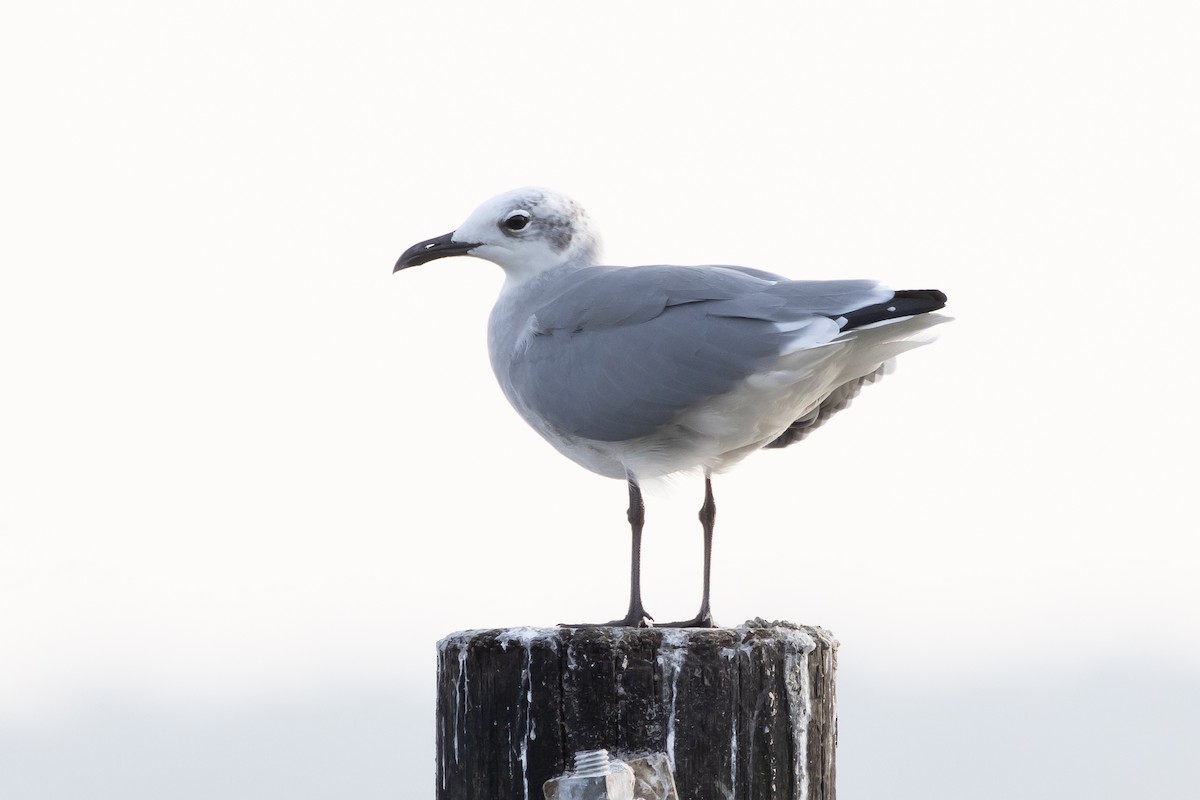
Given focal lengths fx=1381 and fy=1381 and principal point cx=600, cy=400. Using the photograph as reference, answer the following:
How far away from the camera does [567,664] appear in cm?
342

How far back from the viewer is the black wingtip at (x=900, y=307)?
441 cm

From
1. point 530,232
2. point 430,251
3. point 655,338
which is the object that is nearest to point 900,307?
point 655,338

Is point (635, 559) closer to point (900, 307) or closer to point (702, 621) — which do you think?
point (702, 621)

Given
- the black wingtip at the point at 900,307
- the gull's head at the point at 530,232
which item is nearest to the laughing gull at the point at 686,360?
the black wingtip at the point at 900,307

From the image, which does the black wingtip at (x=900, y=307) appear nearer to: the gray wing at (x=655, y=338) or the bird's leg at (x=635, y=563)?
the gray wing at (x=655, y=338)

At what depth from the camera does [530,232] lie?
5734 millimetres

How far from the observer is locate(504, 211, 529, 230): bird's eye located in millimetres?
5742

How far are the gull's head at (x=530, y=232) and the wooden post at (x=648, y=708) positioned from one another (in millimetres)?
2485

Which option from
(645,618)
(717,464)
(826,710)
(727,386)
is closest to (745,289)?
(727,386)

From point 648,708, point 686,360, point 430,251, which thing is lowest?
point 648,708

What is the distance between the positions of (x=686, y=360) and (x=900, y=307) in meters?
0.77

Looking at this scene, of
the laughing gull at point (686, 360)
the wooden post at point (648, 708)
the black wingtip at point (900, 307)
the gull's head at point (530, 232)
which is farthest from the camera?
the gull's head at point (530, 232)

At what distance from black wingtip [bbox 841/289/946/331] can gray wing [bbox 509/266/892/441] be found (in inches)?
1.7

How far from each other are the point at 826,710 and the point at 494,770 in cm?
89
